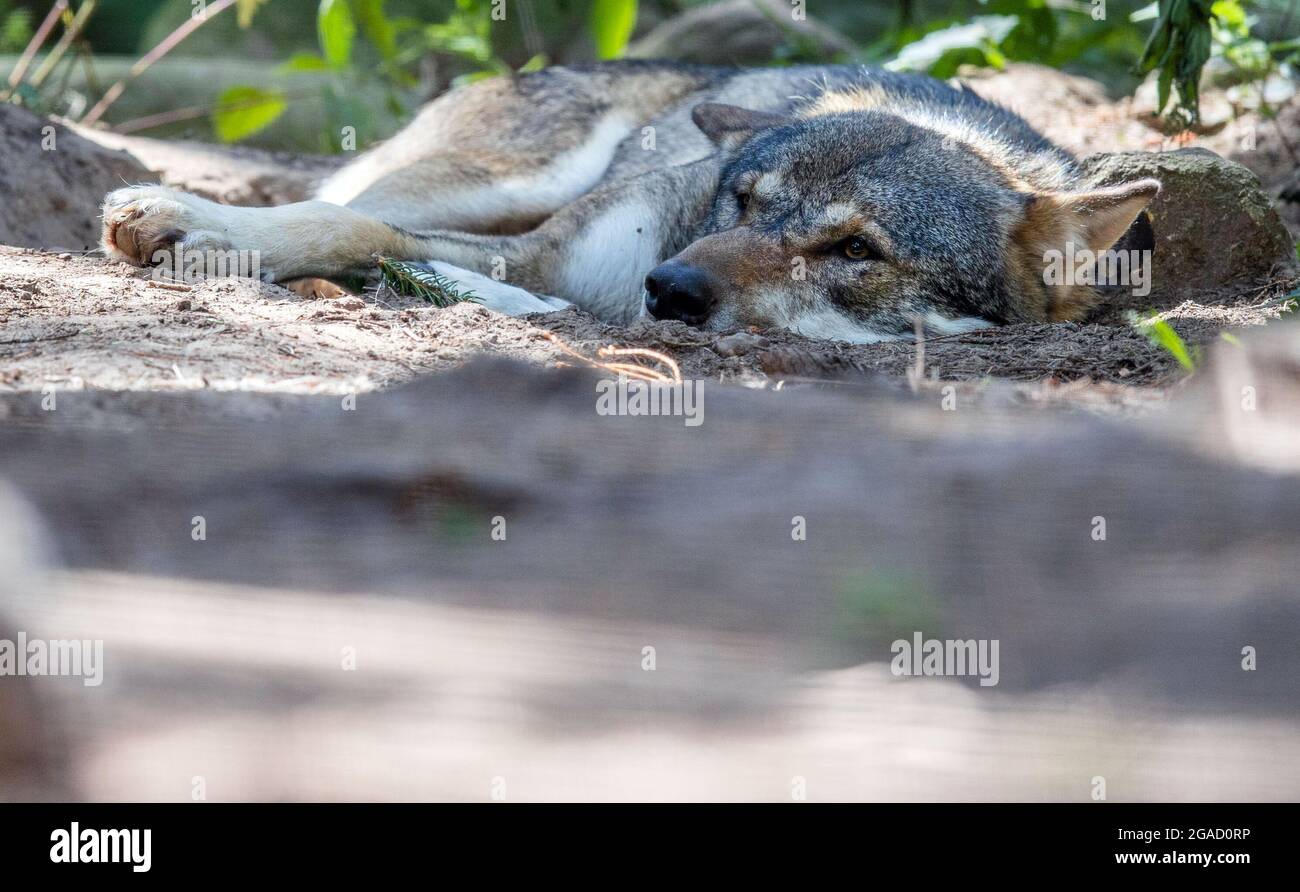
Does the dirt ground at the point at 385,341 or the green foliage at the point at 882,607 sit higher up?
the dirt ground at the point at 385,341

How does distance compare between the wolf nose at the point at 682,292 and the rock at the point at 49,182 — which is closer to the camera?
the wolf nose at the point at 682,292

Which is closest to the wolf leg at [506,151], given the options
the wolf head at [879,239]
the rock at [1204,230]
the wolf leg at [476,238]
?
the wolf leg at [476,238]

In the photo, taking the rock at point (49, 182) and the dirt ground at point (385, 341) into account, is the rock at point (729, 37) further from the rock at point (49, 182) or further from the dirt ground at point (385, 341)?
the dirt ground at point (385, 341)

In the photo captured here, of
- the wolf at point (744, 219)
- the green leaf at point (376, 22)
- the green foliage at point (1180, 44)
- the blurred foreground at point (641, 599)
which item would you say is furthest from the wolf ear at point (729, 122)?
the blurred foreground at point (641, 599)

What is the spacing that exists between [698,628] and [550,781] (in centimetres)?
35

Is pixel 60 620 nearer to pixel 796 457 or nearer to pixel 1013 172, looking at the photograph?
pixel 796 457

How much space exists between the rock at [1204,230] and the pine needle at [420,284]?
2.72 metres

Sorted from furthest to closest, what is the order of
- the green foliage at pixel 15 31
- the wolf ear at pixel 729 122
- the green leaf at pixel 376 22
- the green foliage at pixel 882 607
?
the green foliage at pixel 15 31, the green leaf at pixel 376 22, the wolf ear at pixel 729 122, the green foliage at pixel 882 607

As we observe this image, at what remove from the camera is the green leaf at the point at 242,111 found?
24.5 feet

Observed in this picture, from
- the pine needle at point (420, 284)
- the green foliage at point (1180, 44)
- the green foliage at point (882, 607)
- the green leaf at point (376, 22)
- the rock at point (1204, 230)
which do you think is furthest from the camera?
the green leaf at point (376, 22)

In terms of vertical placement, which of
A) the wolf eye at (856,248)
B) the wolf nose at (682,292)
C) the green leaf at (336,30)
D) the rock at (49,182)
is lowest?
Result: the wolf nose at (682,292)

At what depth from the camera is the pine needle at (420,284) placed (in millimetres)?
4121

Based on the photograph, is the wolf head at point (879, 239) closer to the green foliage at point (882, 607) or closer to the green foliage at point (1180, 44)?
the green foliage at point (1180, 44)

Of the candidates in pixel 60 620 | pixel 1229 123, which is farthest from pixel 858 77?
pixel 60 620
